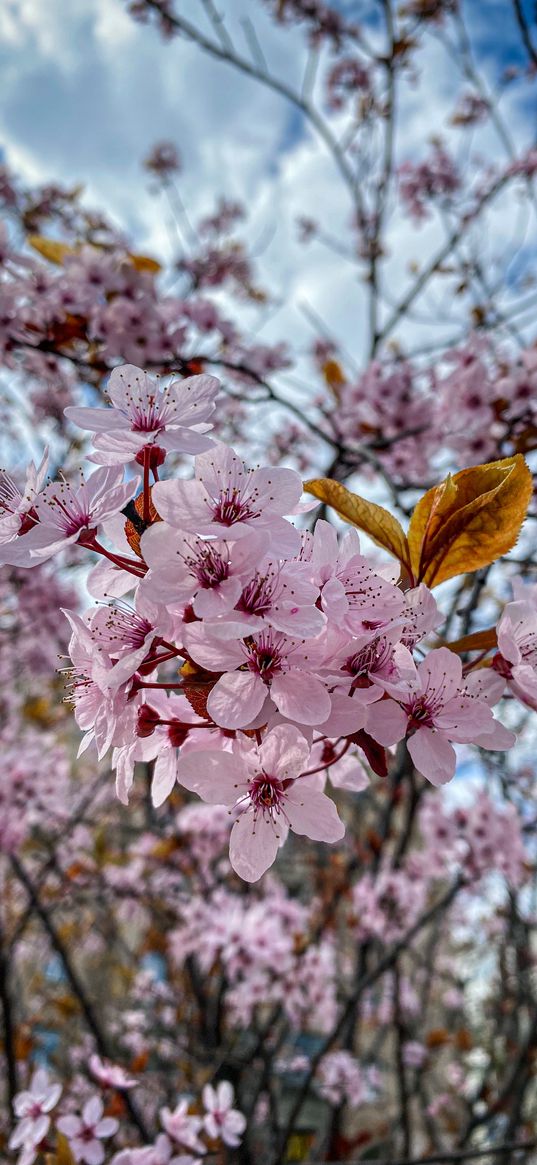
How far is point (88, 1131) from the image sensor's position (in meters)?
1.62

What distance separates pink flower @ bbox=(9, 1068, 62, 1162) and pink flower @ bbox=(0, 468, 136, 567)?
1.59 m

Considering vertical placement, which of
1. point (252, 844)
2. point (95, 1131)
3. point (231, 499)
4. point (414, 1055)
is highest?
point (231, 499)

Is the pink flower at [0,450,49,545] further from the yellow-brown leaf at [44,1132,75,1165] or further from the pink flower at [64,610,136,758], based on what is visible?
the yellow-brown leaf at [44,1132,75,1165]

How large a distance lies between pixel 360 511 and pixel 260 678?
0.29 m

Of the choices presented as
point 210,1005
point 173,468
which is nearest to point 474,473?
point 173,468

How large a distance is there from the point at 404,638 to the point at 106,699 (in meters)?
0.35

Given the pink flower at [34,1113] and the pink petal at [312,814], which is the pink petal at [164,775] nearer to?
the pink petal at [312,814]

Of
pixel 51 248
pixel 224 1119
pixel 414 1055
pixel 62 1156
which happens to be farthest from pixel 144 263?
pixel 414 1055

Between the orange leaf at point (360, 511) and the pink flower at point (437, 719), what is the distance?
0.64 ft

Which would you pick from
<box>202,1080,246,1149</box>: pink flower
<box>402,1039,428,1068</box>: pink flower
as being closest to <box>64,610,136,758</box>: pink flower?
<box>202,1080,246,1149</box>: pink flower

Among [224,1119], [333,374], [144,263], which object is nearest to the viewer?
[224,1119]

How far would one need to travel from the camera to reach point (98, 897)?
427 centimetres

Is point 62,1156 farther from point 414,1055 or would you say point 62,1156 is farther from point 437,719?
point 414,1055

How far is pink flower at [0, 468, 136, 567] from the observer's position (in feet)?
2.42
